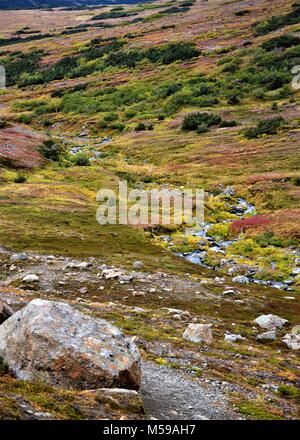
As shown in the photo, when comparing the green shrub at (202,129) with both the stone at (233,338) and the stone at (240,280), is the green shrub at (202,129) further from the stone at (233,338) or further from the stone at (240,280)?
the stone at (233,338)

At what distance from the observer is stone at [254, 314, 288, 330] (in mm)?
26078

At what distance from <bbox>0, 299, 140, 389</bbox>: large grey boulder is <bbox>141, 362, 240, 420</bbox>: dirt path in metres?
1.06

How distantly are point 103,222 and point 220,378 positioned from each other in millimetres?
31009

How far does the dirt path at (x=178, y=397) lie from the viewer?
47.3 feet

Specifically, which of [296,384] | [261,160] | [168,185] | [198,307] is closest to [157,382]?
[296,384]

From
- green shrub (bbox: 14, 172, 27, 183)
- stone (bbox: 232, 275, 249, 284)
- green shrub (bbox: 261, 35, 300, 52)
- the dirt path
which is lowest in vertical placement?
stone (bbox: 232, 275, 249, 284)


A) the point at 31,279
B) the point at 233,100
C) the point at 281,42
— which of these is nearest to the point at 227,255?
the point at 31,279

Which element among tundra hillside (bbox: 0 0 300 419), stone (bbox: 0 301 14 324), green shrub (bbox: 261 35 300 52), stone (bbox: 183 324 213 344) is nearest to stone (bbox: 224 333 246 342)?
tundra hillside (bbox: 0 0 300 419)

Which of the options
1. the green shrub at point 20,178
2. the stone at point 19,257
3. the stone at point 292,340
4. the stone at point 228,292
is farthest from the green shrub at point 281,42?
the stone at point 292,340

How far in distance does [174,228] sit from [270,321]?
22758 mm

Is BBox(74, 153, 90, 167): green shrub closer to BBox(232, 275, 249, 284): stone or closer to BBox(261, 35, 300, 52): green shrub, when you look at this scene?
BBox(232, 275, 249, 284): stone

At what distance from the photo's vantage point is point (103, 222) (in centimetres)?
4794

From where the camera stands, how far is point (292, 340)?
23.8 metres
